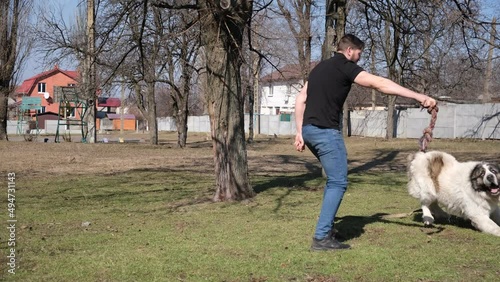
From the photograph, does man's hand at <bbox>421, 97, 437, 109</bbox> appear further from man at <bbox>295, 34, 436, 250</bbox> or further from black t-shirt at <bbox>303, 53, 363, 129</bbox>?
black t-shirt at <bbox>303, 53, 363, 129</bbox>

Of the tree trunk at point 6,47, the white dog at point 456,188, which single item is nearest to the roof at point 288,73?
the white dog at point 456,188

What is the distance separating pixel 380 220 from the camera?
23.9 feet

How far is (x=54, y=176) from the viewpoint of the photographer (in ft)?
44.1

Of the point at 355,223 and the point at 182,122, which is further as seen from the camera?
the point at 182,122

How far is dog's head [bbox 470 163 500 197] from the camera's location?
6270 mm

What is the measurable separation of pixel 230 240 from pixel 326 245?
4.07 ft

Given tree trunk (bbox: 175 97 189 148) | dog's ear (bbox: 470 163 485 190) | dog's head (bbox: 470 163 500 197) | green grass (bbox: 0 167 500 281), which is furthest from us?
tree trunk (bbox: 175 97 189 148)

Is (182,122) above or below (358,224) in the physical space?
above

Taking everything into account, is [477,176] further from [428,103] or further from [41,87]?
[41,87]

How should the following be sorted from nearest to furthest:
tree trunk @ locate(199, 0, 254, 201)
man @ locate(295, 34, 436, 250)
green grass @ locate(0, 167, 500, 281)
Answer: green grass @ locate(0, 167, 500, 281) → man @ locate(295, 34, 436, 250) → tree trunk @ locate(199, 0, 254, 201)

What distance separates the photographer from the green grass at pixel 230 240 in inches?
192

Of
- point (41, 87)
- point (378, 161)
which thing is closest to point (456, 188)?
point (378, 161)

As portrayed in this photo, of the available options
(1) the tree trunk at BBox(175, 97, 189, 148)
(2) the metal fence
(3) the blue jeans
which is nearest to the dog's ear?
(3) the blue jeans

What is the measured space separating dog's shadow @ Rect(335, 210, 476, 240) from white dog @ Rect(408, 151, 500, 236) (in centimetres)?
13
